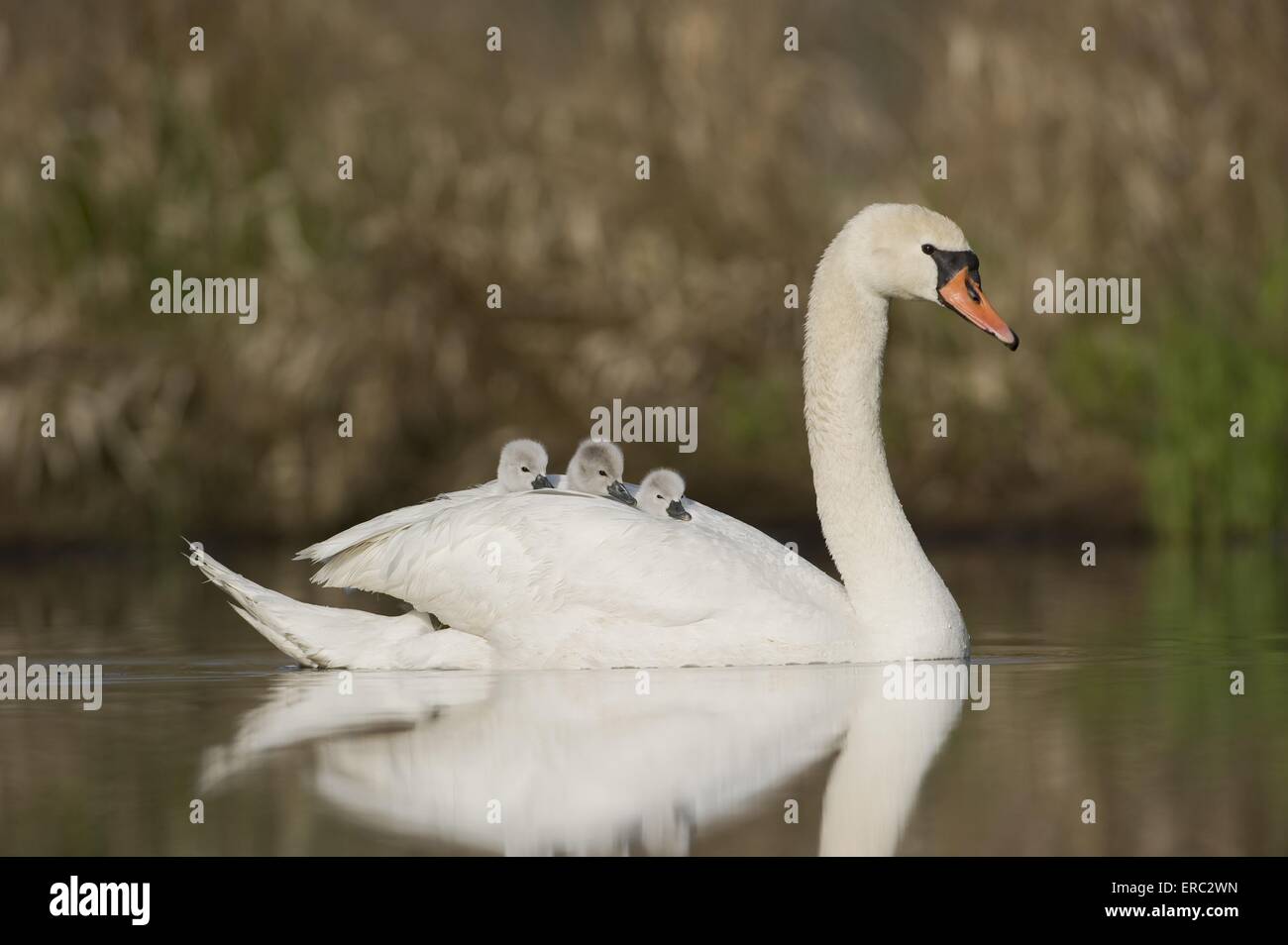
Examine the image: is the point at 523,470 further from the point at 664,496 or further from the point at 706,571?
the point at 706,571

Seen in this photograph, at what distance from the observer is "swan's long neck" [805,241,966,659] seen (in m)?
8.66

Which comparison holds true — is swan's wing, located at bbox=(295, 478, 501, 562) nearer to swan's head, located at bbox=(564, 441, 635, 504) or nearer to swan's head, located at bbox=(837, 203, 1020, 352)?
swan's head, located at bbox=(564, 441, 635, 504)

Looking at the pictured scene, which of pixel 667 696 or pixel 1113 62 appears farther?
pixel 1113 62

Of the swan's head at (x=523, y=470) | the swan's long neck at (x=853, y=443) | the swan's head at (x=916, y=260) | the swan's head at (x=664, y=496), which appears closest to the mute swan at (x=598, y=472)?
the swan's head at (x=523, y=470)

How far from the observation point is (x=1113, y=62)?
14773 mm

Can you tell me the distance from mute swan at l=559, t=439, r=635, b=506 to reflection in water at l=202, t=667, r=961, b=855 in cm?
83

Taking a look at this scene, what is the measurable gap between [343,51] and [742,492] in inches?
152

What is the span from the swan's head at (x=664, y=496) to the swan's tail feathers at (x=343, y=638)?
79 cm

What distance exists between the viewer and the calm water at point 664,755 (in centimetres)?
569

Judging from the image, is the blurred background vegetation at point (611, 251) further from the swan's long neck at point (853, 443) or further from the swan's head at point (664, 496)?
the swan's head at point (664, 496)

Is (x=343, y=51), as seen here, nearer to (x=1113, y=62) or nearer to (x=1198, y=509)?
(x=1113, y=62)
